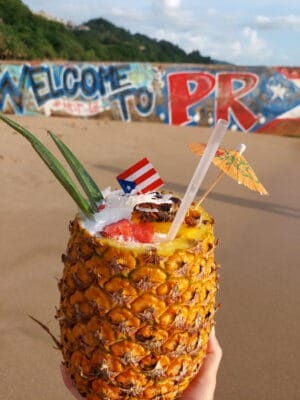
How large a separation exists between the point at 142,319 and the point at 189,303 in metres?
0.17

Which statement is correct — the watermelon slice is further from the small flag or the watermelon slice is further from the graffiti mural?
the graffiti mural

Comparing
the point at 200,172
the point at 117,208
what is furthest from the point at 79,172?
the point at 200,172

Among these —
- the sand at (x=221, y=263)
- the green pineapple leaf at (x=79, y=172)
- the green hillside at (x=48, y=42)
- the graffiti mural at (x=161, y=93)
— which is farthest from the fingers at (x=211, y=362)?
the green hillside at (x=48, y=42)

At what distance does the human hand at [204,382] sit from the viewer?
196cm

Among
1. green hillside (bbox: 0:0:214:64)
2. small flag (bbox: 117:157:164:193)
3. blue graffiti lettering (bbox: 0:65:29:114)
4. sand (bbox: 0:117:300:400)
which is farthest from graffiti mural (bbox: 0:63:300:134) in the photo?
small flag (bbox: 117:157:164:193)

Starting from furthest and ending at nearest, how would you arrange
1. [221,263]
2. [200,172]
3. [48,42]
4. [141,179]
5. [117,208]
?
1. [48,42]
2. [221,263]
3. [141,179]
4. [117,208]
5. [200,172]

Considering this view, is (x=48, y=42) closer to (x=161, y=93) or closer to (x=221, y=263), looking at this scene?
(x=161, y=93)

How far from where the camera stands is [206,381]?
2.00 meters

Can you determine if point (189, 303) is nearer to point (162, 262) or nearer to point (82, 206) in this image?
point (162, 262)

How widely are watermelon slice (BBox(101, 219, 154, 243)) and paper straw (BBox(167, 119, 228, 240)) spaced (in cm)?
7

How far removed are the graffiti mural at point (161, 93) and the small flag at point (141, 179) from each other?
1404 cm

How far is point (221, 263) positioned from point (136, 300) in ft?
15.7

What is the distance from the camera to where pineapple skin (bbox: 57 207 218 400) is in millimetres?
1609

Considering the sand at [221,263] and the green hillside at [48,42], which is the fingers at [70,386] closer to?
the sand at [221,263]
